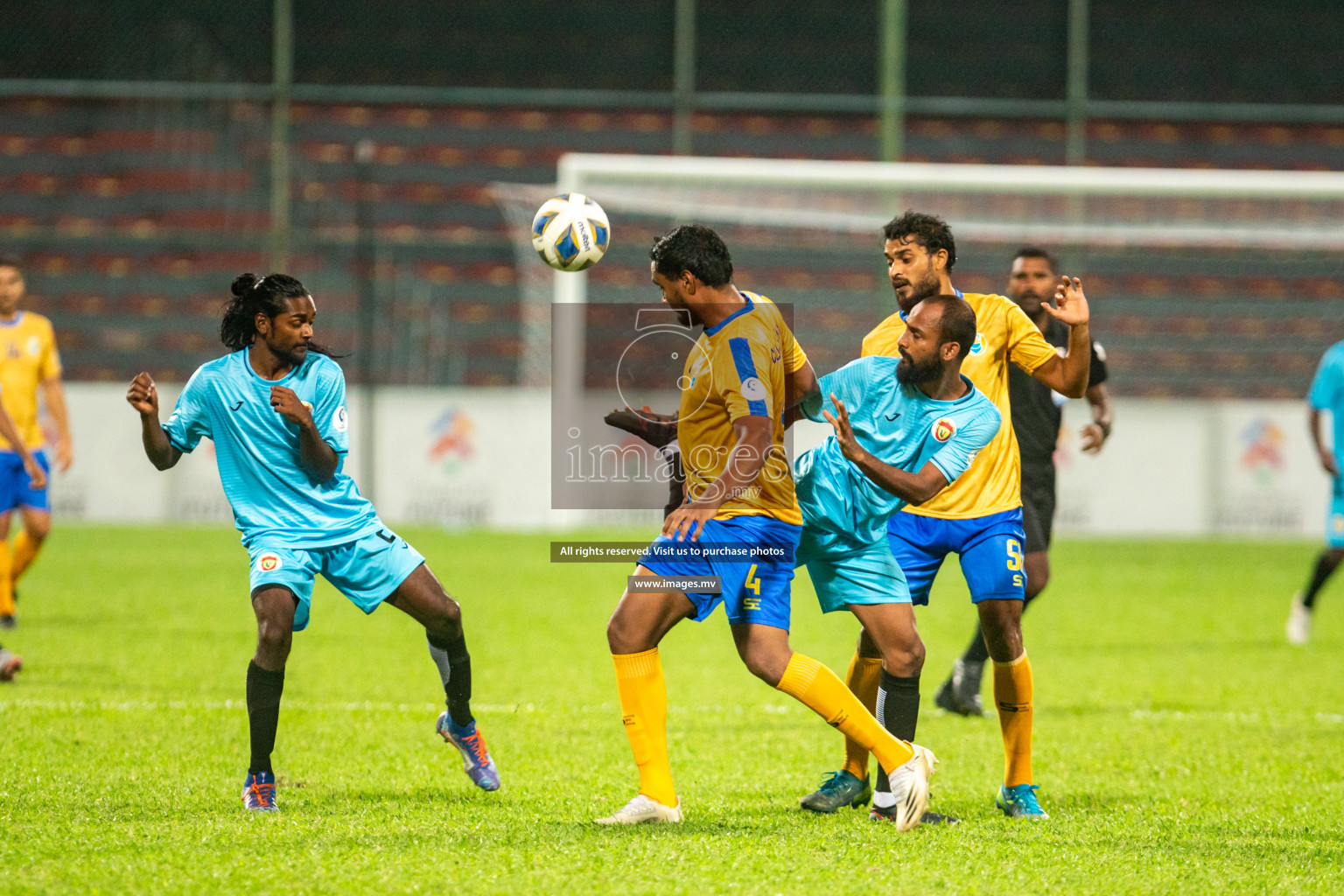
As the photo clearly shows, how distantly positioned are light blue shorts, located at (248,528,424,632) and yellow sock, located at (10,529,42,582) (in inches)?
196

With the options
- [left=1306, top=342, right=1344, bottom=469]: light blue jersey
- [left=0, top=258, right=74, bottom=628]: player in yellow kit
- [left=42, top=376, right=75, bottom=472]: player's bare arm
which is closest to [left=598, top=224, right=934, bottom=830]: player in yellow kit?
[left=0, top=258, right=74, bottom=628]: player in yellow kit

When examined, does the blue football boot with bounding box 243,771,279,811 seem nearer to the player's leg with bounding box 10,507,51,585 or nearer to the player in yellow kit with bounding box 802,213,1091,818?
the player in yellow kit with bounding box 802,213,1091,818

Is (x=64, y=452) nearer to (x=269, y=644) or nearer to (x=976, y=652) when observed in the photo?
(x=269, y=644)

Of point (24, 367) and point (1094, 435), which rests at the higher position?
point (24, 367)

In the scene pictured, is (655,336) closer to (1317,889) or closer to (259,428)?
(259,428)

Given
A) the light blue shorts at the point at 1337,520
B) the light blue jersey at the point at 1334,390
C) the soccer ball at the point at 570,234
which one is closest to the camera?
the soccer ball at the point at 570,234

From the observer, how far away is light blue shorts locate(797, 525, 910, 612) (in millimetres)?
4609

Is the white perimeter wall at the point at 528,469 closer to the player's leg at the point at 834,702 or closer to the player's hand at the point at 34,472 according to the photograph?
the player's hand at the point at 34,472

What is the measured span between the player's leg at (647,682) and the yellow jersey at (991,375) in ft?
3.47

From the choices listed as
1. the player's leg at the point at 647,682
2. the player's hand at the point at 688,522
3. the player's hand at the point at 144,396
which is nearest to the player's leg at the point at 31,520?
the player's hand at the point at 144,396

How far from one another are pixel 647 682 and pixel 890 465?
109 cm

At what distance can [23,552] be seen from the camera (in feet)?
29.7

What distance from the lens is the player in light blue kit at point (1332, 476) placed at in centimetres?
929

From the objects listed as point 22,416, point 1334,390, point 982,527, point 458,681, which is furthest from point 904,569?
point 22,416
